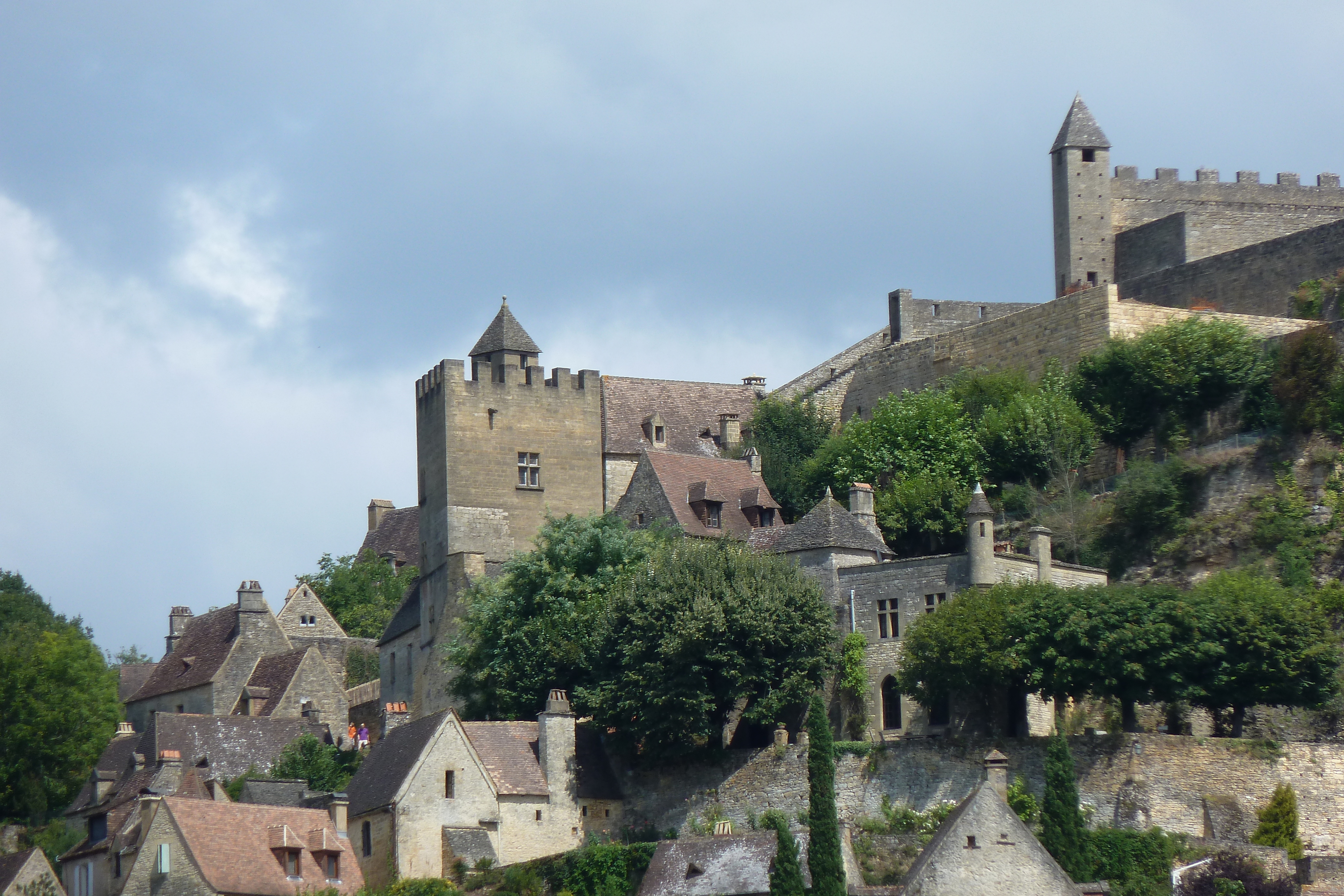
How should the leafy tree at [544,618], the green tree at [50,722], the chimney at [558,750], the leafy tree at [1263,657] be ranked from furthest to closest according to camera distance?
the green tree at [50,722]
the leafy tree at [544,618]
the chimney at [558,750]
the leafy tree at [1263,657]

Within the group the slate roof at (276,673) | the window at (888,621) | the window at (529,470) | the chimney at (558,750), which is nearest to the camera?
the chimney at (558,750)

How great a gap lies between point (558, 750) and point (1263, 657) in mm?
16046

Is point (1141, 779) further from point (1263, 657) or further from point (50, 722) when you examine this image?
point (50, 722)

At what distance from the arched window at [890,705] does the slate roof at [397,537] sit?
106 feet

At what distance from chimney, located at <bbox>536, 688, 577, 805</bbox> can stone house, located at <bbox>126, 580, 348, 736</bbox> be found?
45.5 ft

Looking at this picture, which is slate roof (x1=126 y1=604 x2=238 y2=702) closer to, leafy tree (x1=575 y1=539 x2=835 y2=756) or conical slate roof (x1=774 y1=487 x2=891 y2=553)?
leafy tree (x1=575 y1=539 x2=835 y2=756)

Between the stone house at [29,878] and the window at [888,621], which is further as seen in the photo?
the window at [888,621]

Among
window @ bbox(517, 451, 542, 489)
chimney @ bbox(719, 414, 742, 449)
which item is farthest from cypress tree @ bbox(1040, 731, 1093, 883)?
chimney @ bbox(719, 414, 742, 449)

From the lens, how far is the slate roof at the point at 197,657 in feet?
230

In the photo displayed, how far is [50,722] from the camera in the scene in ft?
215

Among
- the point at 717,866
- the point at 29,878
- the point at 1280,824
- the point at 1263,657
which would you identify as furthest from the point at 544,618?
the point at 1280,824

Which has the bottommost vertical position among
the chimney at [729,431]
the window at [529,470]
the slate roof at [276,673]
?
the slate roof at [276,673]

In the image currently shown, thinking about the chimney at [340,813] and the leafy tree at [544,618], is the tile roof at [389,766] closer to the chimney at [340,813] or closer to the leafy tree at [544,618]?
the chimney at [340,813]

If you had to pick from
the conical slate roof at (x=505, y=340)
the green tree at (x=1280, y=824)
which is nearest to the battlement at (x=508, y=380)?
the conical slate roof at (x=505, y=340)
